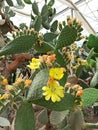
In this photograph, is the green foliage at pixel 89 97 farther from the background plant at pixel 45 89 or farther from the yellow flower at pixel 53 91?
the yellow flower at pixel 53 91

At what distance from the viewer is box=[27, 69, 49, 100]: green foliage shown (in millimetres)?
741

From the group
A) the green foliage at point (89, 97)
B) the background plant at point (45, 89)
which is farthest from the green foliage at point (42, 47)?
the green foliage at point (89, 97)

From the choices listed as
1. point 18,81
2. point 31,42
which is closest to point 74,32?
point 31,42

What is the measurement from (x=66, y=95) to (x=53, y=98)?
6 cm

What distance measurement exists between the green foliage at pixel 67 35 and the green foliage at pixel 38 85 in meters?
0.15

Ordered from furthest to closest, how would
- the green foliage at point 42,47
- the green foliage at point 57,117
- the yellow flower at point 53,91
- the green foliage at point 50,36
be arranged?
1. the green foliage at point 50,36
2. the green foliage at point 42,47
3. the green foliage at point 57,117
4. the yellow flower at point 53,91

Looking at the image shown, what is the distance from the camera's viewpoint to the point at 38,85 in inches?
29.3

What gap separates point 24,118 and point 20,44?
20 centimetres

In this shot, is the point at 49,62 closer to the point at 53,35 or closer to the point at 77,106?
the point at 77,106

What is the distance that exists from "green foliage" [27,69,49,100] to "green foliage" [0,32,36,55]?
128mm

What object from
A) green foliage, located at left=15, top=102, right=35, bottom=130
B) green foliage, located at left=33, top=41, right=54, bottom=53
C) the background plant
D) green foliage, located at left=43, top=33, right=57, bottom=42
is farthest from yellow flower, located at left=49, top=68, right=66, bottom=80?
green foliage, located at left=43, top=33, right=57, bottom=42

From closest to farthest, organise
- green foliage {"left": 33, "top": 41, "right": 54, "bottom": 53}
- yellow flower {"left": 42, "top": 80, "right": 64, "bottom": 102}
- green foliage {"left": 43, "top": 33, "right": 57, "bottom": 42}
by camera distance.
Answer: yellow flower {"left": 42, "top": 80, "right": 64, "bottom": 102}
green foliage {"left": 33, "top": 41, "right": 54, "bottom": 53}
green foliage {"left": 43, "top": 33, "right": 57, "bottom": 42}

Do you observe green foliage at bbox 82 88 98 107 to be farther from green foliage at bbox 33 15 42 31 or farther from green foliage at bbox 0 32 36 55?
green foliage at bbox 33 15 42 31

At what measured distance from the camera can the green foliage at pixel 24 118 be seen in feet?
2.46
